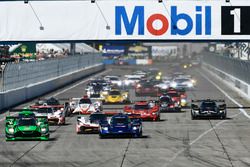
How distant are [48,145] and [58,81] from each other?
6147 centimetres

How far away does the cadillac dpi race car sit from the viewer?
58625 mm

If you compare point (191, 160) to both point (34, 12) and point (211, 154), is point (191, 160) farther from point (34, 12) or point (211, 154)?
point (34, 12)

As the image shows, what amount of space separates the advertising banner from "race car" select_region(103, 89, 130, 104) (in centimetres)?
1838

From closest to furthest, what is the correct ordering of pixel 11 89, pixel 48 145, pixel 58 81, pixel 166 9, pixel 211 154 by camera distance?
pixel 211 154 → pixel 48 145 → pixel 166 9 → pixel 11 89 → pixel 58 81

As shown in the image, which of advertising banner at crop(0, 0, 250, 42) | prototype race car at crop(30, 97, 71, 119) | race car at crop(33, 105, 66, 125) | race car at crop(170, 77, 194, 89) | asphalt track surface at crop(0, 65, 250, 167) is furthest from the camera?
race car at crop(170, 77, 194, 89)

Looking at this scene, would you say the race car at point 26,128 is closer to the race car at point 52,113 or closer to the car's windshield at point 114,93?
the race car at point 52,113

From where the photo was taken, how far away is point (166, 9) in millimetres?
53406

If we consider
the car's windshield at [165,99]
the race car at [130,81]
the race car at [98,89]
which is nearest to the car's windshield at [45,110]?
the car's windshield at [165,99]

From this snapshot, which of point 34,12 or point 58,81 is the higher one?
point 34,12

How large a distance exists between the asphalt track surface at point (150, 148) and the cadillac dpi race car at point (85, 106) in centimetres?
445

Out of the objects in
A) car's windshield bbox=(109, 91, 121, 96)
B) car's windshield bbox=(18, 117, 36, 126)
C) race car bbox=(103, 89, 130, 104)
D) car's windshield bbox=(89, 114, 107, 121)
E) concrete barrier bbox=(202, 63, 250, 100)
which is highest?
car's windshield bbox=(18, 117, 36, 126)

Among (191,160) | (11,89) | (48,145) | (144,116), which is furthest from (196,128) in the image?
(11,89)

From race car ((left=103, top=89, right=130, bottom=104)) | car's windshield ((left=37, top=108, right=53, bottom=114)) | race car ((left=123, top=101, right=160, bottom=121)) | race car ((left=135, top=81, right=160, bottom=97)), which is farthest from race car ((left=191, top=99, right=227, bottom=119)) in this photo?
race car ((left=135, top=81, right=160, bottom=97))

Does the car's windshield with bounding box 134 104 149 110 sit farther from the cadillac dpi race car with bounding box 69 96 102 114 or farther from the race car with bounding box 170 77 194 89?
the race car with bounding box 170 77 194 89
